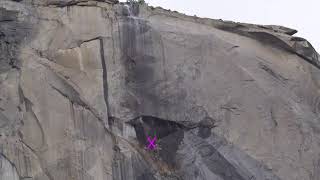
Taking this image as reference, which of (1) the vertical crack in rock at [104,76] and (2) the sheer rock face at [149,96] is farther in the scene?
(1) the vertical crack in rock at [104,76]

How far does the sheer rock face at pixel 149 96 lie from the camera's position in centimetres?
1428

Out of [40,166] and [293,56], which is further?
[293,56]

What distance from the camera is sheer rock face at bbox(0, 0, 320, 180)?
1428 cm

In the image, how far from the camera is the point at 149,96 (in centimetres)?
1515

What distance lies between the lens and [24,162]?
14.0m

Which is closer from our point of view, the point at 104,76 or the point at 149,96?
the point at 104,76

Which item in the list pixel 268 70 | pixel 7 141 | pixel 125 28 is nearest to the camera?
pixel 7 141

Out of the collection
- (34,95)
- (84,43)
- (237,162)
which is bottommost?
(237,162)

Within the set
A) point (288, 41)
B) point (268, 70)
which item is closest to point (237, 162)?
point (268, 70)

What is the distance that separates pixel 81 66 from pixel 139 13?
2127 millimetres

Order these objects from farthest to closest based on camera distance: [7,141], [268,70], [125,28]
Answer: [268,70] → [125,28] → [7,141]

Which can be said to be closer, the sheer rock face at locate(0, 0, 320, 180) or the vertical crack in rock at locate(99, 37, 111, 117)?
the sheer rock face at locate(0, 0, 320, 180)

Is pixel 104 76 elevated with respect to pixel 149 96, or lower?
elevated

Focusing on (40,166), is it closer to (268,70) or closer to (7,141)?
(7,141)
